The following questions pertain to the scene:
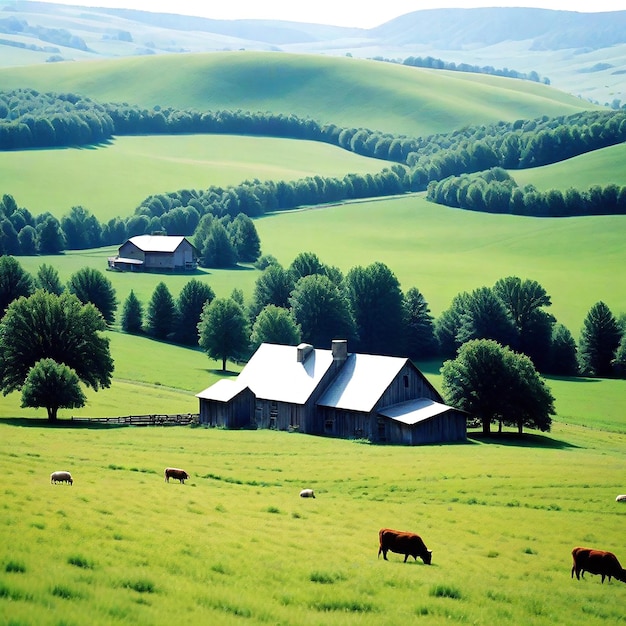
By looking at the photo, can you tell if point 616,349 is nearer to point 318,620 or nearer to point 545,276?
point 545,276

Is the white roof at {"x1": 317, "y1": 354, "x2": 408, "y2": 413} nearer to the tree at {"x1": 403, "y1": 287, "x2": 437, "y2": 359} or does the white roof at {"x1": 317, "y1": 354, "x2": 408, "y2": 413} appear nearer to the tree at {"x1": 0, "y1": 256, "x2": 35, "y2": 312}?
the tree at {"x1": 0, "y1": 256, "x2": 35, "y2": 312}

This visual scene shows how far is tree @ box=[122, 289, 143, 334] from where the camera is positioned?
11019cm

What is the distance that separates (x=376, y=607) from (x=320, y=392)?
48.6 metres

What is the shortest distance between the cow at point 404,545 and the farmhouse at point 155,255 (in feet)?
382

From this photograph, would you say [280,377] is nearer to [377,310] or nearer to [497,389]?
[497,389]

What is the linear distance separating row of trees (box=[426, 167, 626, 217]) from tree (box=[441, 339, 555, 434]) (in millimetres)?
104949

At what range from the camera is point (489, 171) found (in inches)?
7662

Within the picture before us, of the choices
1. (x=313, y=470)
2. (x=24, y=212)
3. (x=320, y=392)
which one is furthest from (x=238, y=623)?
(x=24, y=212)

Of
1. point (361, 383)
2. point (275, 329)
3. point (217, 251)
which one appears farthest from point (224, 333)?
point (217, 251)

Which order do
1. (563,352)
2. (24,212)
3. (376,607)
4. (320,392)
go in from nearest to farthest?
(376,607)
(320,392)
(563,352)
(24,212)

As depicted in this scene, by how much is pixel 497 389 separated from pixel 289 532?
41.7 m

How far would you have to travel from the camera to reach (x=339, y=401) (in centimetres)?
6725

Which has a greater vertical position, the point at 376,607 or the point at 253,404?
the point at 253,404

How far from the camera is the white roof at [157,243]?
142 m
